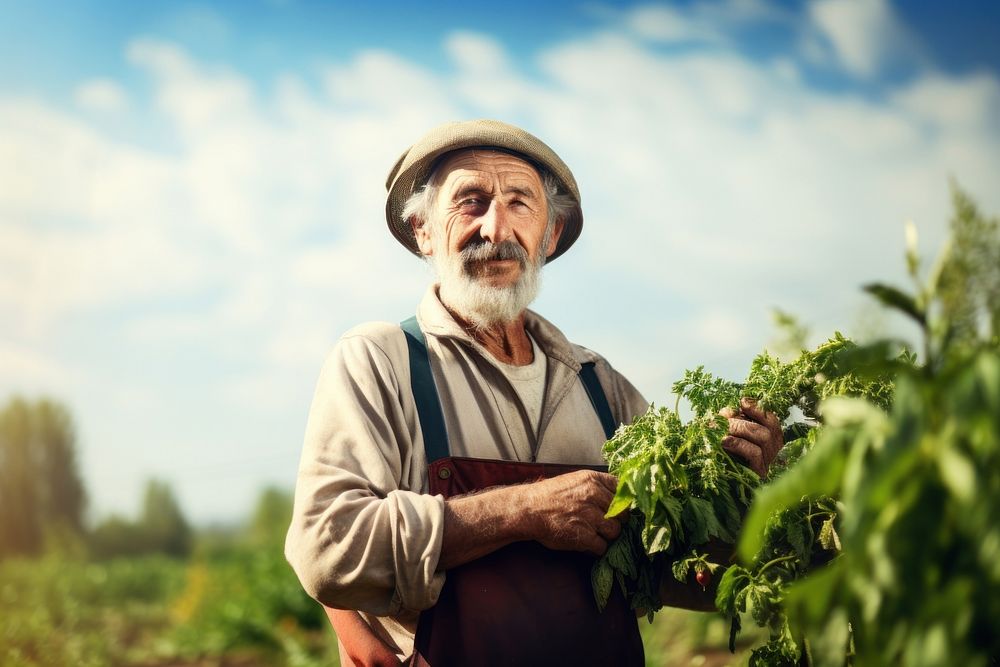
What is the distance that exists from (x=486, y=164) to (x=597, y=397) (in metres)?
0.89

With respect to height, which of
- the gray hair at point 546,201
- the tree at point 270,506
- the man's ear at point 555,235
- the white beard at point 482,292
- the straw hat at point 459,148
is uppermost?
the tree at point 270,506

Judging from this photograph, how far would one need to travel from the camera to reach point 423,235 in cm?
318

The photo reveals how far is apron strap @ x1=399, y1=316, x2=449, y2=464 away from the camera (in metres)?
2.56

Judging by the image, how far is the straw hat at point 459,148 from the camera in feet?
9.73

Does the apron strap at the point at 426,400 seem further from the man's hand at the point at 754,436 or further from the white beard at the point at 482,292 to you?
the man's hand at the point at 754,436

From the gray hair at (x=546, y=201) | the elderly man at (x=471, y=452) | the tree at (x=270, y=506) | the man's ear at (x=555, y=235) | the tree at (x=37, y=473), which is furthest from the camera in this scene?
the tree at (x=37, y=473)

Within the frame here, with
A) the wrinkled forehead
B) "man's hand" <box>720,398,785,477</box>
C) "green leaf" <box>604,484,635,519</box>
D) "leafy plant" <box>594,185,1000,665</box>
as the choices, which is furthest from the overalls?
"leafy plant" <box>594,185,1000,665</box>

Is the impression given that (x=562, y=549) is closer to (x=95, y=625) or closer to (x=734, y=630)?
(x=734, y=630)

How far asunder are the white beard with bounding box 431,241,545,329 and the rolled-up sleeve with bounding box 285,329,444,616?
1.51 feet

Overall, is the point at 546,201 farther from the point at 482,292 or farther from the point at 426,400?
the point at 426,400

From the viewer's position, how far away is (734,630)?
2.33 m

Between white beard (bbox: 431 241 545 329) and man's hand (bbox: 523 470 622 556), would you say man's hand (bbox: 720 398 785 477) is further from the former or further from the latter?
white beard (bbox: 431 241 545 329)

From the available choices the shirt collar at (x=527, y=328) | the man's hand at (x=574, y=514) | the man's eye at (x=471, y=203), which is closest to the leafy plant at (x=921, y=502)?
the man's hand at (x=574, y=514)

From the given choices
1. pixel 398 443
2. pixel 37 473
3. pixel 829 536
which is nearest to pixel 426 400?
pixel 398 443
